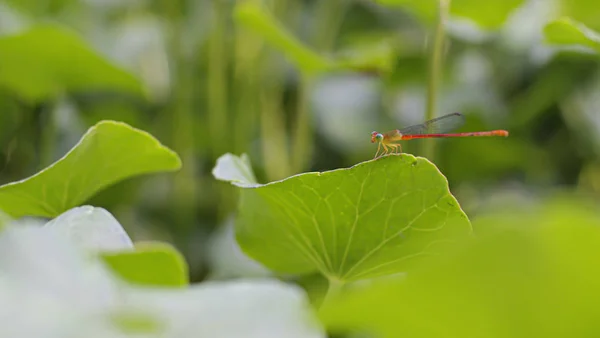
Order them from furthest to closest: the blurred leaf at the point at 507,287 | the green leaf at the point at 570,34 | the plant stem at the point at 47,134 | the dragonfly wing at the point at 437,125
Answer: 1. the plant stem at the point at 47,134
2. the dragonfly wing at the point at 437,125
3. the green leaf at the point at 570,34
4. the blurred leaf at the point at 507,287

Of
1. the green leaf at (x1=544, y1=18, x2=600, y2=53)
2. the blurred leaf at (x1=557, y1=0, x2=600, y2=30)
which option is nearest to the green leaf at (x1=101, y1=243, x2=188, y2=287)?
the green leaf at (x1=544, y1=18, x2=600, y2=53)

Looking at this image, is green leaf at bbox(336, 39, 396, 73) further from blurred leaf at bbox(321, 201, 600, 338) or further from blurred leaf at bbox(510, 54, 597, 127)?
blurred leaf at bbox(321, 201, 600, 338)

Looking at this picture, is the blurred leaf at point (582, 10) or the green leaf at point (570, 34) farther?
the blurred leaf at point (582, 10)

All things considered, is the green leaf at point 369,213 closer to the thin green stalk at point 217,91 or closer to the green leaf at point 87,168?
the green leaf at point 87,168

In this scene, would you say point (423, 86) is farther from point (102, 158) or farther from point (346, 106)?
point (102, 158)

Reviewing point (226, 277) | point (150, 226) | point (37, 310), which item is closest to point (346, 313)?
point (37, 310)

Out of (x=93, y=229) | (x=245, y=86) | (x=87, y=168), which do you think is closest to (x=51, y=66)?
(x=245, y=86)

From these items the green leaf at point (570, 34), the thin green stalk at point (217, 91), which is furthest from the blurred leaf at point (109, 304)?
the thin green stalk at point (217, 91)
